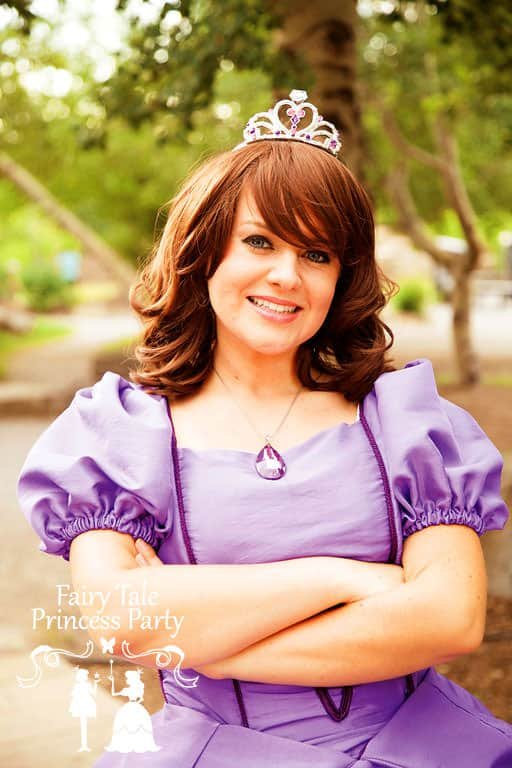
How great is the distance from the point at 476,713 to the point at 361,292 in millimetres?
869

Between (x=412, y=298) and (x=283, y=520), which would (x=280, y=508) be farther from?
(x=412, y=298)

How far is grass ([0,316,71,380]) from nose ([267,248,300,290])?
53.7ft

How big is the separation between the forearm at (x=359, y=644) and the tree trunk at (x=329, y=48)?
355cm

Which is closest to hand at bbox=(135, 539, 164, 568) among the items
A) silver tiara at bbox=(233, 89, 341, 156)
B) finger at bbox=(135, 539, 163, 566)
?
finger at bbox=(135, 539, 163, 566)

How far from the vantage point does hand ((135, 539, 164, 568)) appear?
1.76 meters

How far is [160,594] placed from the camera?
5.49 ft

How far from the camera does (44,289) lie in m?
29.8

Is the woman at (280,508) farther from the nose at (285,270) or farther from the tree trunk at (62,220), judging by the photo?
the tree trunk at (62,220)

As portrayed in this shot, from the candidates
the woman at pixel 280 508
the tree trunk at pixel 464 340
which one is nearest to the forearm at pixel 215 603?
the woman at pixel 280 508

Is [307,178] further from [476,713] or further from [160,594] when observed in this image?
[476,713]

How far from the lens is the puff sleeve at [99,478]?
177cm

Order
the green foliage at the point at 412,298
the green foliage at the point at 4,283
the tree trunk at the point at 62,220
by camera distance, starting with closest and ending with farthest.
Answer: the tree trunk at the point at 62,220 → the green foliage at the point at 412,298 → the green foliage at the point at 4,283

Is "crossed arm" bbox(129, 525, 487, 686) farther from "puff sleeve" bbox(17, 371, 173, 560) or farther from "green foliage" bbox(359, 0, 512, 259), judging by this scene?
"green foliage" bbox(359, 0, 512, 259)

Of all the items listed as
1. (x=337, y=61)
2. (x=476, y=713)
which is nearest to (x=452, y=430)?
(x=476, y=713)
